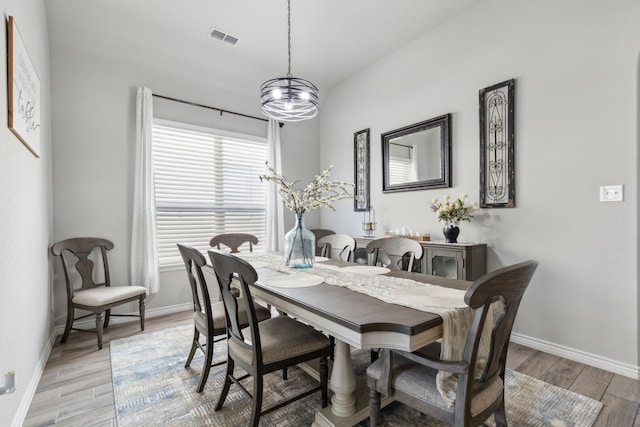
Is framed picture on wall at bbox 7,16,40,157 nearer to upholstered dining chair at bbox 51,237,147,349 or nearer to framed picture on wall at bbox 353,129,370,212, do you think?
upholstered dining chair at bbox 51,237,147,349

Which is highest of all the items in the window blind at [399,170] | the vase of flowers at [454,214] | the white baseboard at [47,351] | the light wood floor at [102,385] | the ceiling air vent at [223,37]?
the ceiling air vent at [223,37]

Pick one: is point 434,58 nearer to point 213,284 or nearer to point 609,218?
point 609,218

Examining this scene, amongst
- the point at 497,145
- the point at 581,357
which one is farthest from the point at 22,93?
the point at 581,357

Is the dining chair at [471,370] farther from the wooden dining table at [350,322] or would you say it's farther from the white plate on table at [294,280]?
the white plate on table at [294,280]

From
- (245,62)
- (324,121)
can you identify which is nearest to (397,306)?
(245,62)

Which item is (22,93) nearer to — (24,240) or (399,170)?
→ (24,240)

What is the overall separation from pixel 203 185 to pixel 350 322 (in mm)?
3210

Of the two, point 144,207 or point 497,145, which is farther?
point 144,207

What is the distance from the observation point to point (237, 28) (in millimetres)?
3268

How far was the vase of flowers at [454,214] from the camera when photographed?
2861mm

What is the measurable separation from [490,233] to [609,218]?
2.74 ft

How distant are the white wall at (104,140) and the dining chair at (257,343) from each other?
2.22 meters

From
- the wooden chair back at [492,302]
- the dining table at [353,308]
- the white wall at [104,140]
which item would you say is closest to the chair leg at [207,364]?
the dining table at [353,308]

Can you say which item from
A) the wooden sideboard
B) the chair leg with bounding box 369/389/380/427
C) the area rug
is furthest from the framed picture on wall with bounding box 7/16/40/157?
the wooden sideboard
